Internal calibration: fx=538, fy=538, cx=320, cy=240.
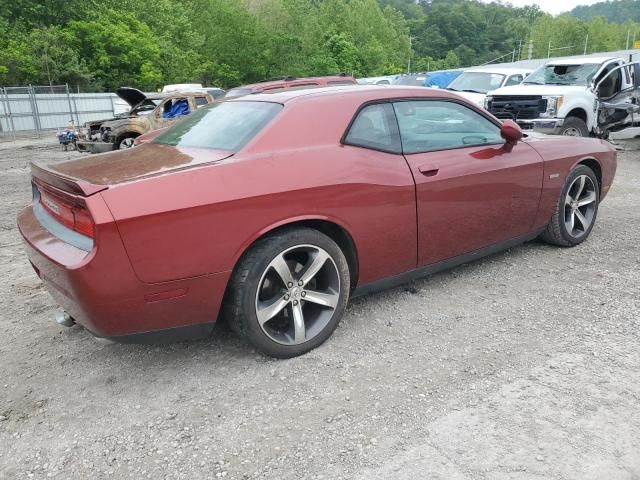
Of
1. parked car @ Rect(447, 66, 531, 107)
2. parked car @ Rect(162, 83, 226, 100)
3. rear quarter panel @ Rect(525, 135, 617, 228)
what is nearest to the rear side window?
rear quarter panel @ Rect(525, 135, 617, 228)

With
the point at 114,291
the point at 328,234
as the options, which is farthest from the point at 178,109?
the point at 114,291

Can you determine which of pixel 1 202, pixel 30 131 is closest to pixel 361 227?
pixel 1 202

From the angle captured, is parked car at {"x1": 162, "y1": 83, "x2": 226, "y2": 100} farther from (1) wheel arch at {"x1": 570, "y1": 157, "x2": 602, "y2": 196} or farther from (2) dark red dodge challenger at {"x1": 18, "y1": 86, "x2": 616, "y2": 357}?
(2) dark red dodge challenger at {"x1": 18, "y1": 86, "x2": 616, "y2": 357}

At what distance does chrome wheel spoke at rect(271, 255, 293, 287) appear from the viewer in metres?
3.01

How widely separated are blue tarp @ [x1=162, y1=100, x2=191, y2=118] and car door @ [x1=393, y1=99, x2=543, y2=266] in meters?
10.1

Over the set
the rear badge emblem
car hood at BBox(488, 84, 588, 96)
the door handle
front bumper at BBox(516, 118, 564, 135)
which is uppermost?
car hood at BBox(488, 84, 588, 96)

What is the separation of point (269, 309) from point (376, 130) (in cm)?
139

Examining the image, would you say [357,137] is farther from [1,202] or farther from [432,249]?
[1,202]

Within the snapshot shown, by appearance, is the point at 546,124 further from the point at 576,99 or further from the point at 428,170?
the point at 428,170

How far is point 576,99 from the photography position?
995 centimetres

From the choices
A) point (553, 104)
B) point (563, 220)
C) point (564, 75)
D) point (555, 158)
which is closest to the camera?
point (555, 158)

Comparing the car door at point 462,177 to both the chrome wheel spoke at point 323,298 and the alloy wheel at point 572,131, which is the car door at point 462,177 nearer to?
the chrome wheel spoke at point 323,298

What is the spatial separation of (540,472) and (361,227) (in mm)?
1652

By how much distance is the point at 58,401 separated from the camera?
2.87m
